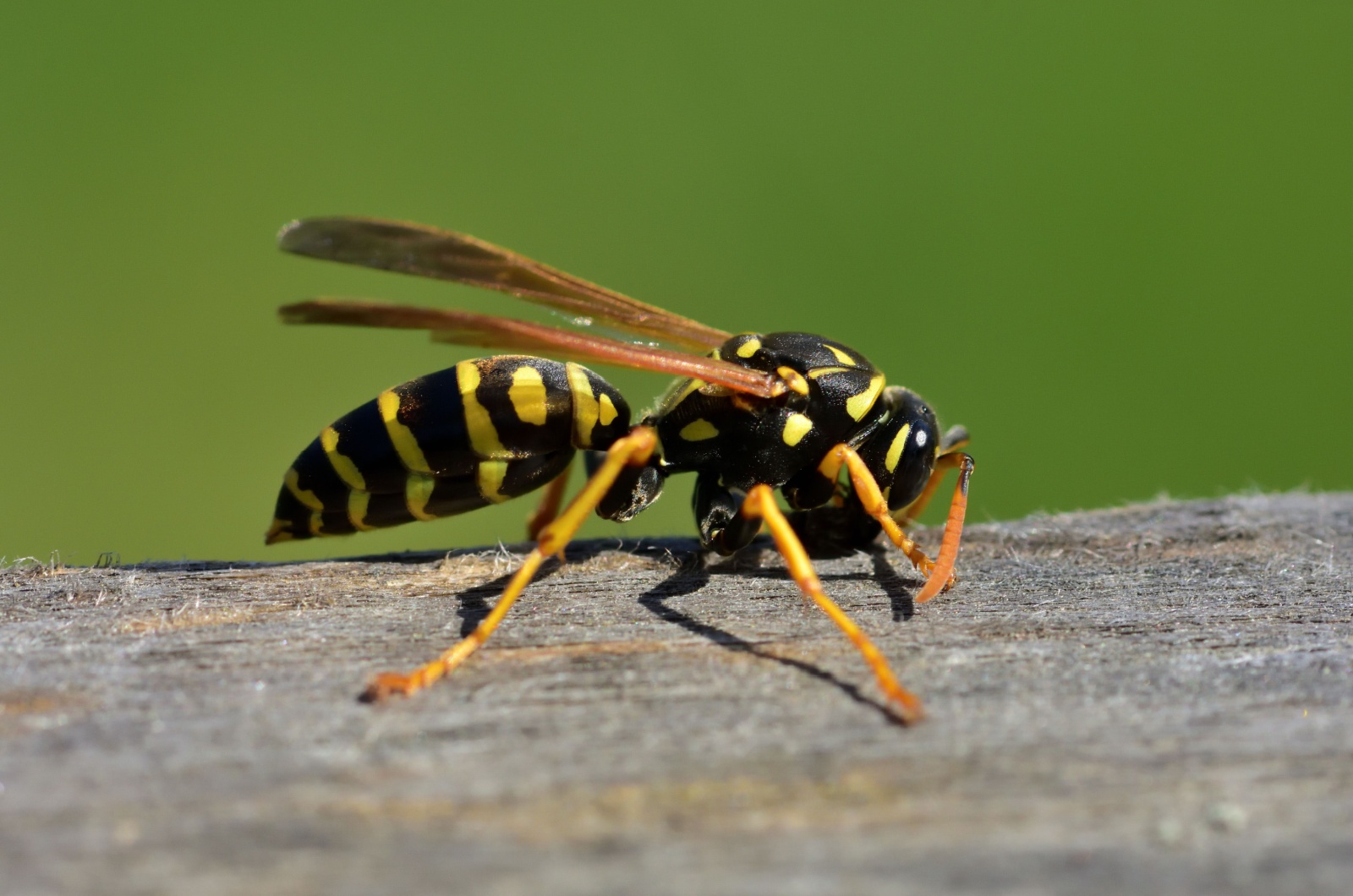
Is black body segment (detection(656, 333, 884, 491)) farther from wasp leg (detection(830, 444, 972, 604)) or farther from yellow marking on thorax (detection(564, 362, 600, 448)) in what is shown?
yellow marking on thorax (detection(564, 362, 600, 448))

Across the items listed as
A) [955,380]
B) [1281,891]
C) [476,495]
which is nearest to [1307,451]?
[955,380]

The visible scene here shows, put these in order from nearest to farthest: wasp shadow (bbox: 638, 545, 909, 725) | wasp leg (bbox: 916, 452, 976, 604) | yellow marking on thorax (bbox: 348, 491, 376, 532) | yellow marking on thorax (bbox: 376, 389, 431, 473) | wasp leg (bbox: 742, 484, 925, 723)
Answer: wasp leg (bbox: 742, 484, 925, 723)
wasp shadow (bbox: 638, 545, 909, 725)
wasp leg (bbox: 916, 452, 976, 604)
yellow marking on thorax (bbox: 376, 389, 431, 473)
yellow marking on thorax (bbox: 348, 491, 376, 532)

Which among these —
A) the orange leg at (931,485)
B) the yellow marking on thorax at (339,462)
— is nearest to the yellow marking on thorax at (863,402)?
the orange leg at (931,485)

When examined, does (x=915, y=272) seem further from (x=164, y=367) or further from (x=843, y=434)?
(x=164, y=367)

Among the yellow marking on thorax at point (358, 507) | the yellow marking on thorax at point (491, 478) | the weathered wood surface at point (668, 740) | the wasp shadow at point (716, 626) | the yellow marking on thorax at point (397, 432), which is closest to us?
the weathered wood surface at point (668, 740)

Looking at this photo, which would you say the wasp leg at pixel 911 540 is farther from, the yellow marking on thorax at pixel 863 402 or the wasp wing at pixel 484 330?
the wasp wing at pixel 484 330

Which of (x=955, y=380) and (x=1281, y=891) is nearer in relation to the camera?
(x=1281, y=891)

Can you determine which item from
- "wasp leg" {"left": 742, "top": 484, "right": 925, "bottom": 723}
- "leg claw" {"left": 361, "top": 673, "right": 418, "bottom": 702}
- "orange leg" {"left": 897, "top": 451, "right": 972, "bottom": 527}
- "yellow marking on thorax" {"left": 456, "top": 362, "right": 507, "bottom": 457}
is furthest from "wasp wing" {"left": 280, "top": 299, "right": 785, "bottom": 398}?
"orange leg" {"left": 897, "top": 451, "right": 972, "bottom": 527}
